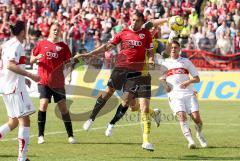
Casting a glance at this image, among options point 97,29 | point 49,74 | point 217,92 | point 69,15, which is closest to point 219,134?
point 49,74

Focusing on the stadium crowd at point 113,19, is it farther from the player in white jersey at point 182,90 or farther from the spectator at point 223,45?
the player in white jersey at point 182,90

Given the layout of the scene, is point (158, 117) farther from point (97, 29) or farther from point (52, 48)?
point (97, 29)

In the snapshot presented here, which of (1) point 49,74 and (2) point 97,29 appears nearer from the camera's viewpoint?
(1) point 49,74

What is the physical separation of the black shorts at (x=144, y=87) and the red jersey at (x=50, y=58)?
5.62 ft

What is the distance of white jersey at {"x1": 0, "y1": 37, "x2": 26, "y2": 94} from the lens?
12.2 metres

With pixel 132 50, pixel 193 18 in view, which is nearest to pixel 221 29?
pixel 193 18

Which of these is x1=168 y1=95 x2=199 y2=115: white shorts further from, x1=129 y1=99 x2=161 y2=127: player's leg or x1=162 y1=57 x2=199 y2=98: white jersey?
x1=129 y1=99 x2=161 y2=127: player's leg

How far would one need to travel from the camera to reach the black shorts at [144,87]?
15148 millimetres

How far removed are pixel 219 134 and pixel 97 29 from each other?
53.8 feet

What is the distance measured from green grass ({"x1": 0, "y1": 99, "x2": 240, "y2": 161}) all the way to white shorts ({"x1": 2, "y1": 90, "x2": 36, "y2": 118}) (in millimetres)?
1090

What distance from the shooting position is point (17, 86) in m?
12.4

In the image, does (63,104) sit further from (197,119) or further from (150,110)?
(197,119)

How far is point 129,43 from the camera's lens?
15.8m

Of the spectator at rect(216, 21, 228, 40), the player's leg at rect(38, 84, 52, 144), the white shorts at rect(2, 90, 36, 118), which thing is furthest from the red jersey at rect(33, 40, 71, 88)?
the spectator at rect(216, 21, 228, 40)
